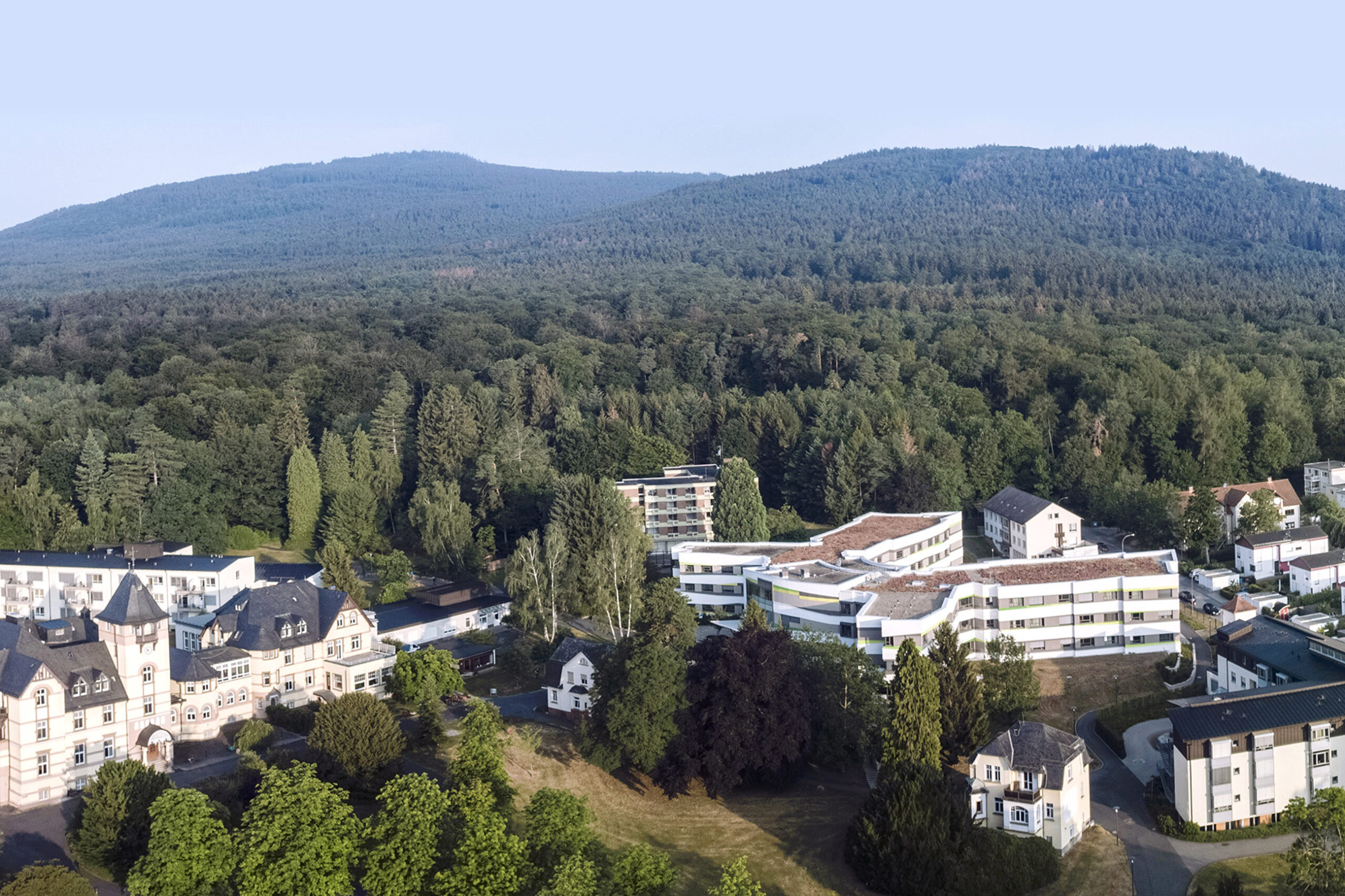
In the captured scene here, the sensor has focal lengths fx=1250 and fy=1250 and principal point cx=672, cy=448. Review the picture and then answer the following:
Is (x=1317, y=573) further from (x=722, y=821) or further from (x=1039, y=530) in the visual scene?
(x=722, y=821)

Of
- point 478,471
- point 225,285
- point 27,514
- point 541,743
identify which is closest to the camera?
point 541,743

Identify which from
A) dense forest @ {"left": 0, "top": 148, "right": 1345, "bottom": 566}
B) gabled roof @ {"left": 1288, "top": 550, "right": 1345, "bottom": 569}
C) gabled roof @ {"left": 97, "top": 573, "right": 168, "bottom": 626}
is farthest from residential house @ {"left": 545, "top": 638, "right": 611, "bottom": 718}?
gabled roof @ {"left": 1288, "top": 550, "right": 1345, "bottom": 569}

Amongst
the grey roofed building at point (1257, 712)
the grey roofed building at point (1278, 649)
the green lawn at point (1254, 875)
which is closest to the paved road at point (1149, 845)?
the green lawn at point (1254, 875)

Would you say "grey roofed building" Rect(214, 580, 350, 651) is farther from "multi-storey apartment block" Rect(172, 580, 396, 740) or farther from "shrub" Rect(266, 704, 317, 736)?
"shrub" Rect(266, 704, 317, 736)

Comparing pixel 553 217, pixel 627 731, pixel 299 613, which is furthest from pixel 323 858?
pixel 553 217

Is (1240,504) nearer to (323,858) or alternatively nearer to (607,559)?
(607,559)
